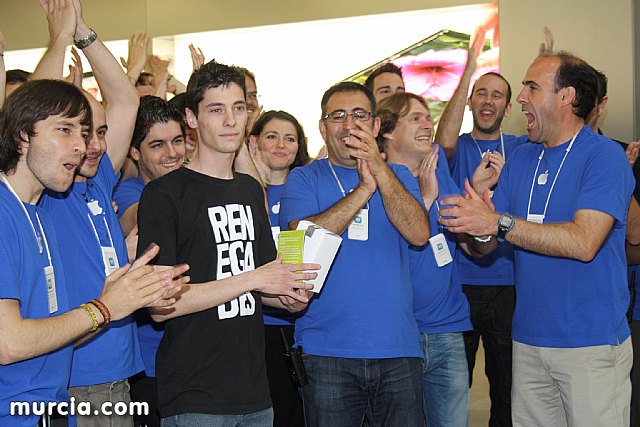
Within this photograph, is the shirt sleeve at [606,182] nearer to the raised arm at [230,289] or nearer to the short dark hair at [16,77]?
the raised arm at [230,289]

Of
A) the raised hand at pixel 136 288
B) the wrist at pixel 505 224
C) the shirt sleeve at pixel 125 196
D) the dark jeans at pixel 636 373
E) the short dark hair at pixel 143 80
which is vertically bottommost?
the dark jeans at pixel 636 373

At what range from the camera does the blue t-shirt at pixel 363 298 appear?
299 cm

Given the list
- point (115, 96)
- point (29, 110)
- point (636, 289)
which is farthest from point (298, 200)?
point (636, 289)

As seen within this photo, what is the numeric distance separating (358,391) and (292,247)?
713 mm

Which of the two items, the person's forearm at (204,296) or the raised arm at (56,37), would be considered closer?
the person's forearm at (204,296)

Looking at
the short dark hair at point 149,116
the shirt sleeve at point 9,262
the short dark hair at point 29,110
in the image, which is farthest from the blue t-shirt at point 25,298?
the short dark hair at point 149,116

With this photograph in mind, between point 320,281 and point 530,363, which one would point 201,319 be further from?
point 530,363

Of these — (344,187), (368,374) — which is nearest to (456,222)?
(344,187)

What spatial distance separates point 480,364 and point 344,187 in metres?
4.56

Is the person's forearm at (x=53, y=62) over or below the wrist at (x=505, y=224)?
over

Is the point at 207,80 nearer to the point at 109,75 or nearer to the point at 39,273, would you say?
the point at 109,75

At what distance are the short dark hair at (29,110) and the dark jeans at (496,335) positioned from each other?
2.60 metres

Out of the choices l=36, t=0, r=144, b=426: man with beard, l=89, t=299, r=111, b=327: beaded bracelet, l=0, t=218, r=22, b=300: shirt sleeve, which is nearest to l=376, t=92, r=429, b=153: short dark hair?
l=36, t=0, r=144, b=426: man with beard

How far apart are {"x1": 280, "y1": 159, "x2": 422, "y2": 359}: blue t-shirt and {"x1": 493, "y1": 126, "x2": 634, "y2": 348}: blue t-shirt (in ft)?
1.92
